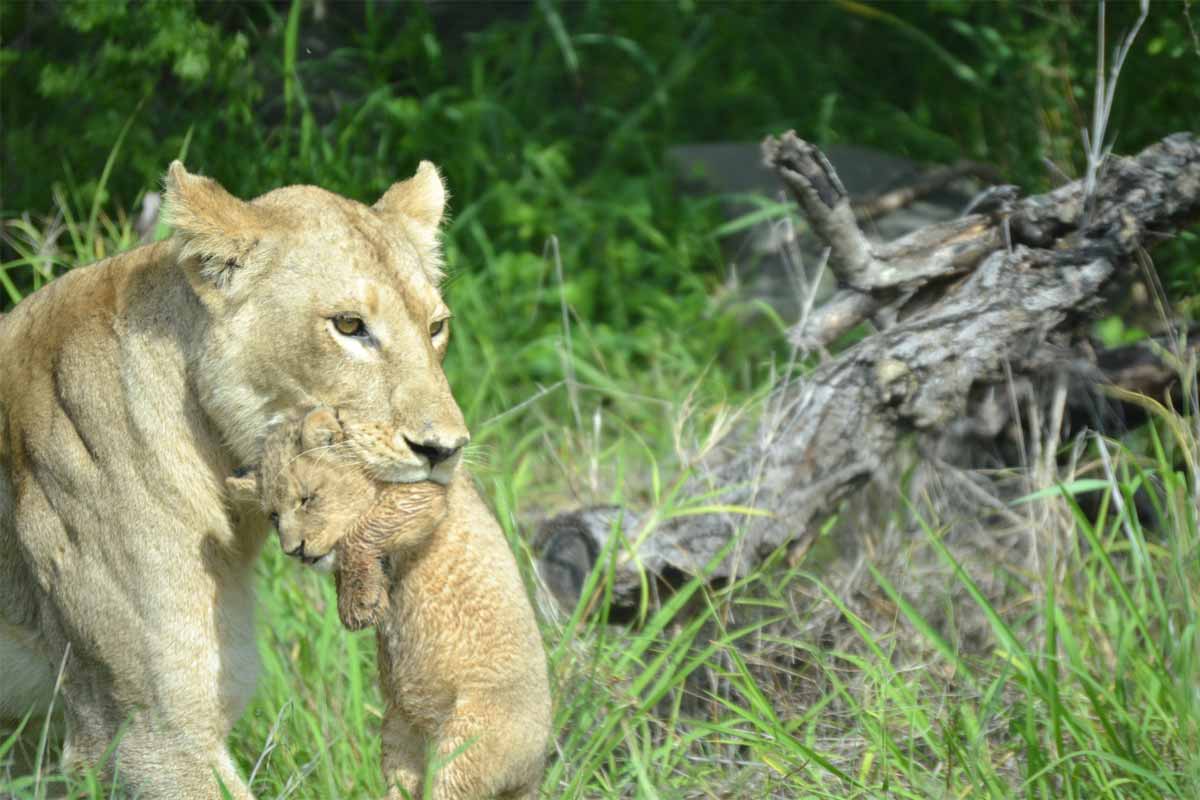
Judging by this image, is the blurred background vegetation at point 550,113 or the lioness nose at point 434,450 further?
the blurred background vegetation at point 550,113

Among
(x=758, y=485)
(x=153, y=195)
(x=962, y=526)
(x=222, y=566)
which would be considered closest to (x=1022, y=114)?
(x=962, y=526)

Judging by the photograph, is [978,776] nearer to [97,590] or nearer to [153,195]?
[97,590]

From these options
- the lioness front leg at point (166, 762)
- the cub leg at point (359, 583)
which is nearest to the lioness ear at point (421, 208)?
the cub leg at point (359, 583)

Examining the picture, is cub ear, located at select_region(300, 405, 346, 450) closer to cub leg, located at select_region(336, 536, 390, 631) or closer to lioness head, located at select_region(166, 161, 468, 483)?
lioness head, located at select_region(166, 161, 468, 483)

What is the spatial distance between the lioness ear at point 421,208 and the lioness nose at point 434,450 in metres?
0.66

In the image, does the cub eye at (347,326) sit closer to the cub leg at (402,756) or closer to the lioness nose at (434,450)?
the lioness nose at (434,450)

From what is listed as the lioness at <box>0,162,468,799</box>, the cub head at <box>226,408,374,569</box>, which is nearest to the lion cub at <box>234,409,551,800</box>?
the cub head at <box>226,408,374,569</box>

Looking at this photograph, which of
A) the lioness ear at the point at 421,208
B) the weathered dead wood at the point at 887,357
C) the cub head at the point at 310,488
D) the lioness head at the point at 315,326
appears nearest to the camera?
the cub head at the point at 310,488

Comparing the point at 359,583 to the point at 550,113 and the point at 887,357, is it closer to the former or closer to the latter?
the point at 887,357

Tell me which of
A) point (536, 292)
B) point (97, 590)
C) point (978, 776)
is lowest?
point (536, 292)

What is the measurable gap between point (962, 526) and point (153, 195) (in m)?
2.72

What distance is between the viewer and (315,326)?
3.04 m

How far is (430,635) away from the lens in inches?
119

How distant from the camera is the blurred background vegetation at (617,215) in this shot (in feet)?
11.6
